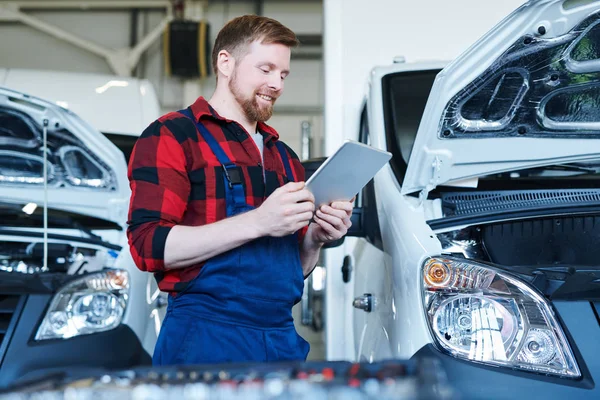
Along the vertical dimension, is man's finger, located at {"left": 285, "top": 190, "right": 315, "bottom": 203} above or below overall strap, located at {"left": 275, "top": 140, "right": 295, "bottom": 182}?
below

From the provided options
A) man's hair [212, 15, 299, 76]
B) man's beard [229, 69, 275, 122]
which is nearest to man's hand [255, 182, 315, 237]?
man's beard [229, 69, 275, 122]

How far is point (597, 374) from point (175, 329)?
998 millimetres

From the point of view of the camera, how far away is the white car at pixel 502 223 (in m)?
1.75

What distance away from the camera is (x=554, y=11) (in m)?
1.83

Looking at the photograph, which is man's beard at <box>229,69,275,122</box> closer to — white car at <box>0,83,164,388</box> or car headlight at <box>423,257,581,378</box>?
car headlight at <box>423,257,581,378</box>

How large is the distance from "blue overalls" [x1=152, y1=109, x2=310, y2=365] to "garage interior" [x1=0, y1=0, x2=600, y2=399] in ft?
1.07

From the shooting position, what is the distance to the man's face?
199cm

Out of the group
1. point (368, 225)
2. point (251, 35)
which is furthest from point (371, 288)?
point (251, 35)

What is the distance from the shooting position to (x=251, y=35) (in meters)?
2.00

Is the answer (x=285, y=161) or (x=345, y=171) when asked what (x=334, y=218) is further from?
(x=285, y=161)

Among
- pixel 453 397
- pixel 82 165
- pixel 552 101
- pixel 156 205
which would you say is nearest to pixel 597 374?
pixel 552 101

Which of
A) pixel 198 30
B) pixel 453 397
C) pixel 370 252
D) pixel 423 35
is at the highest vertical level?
pixel 198 30

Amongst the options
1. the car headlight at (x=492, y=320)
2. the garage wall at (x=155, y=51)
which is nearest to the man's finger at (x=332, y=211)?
the car headlight at (x=492, y=320)

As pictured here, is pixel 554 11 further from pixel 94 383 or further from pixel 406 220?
pixel 94 383
